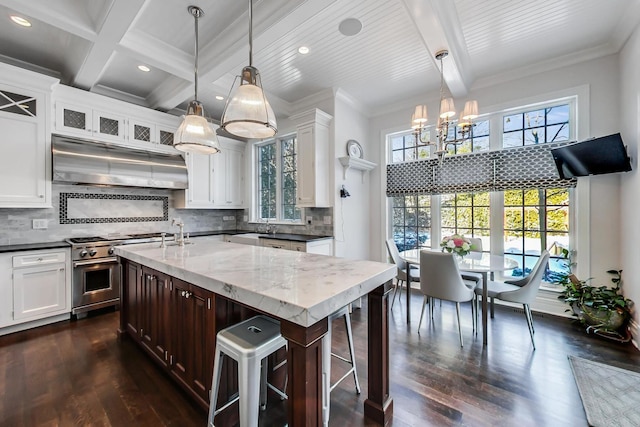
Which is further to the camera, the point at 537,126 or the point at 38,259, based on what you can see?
the point at 537,126

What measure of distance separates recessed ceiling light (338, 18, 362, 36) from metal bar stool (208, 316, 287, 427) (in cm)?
274

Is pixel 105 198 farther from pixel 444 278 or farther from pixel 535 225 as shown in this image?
pixel 535 225

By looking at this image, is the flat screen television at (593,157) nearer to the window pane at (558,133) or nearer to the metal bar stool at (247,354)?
the window pane at (558,133)

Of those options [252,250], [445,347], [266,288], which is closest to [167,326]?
[252,250]

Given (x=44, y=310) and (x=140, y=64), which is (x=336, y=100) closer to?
(x=140, y=64)

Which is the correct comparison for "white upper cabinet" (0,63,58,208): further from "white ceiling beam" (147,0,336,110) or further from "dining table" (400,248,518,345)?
"dining table" (400,248,518,345)

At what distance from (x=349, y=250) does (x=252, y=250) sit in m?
2.12

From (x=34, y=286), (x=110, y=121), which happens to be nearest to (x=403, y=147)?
(x=110, y=121)

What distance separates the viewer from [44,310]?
293 centimetres

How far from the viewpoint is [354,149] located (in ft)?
14.3

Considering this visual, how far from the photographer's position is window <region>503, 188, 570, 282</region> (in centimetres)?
323

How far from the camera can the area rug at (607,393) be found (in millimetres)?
1632

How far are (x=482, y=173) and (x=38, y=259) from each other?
559 centimetres

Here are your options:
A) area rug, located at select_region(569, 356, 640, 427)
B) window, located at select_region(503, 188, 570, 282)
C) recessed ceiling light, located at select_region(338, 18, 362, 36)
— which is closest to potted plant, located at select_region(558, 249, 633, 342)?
window, located at select_region(503, 188, 570, 282)
